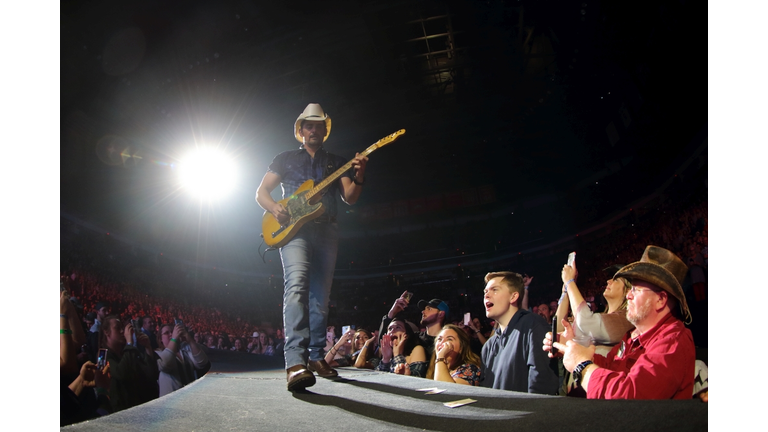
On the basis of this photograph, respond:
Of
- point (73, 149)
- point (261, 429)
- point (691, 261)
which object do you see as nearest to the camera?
point (261, 429)

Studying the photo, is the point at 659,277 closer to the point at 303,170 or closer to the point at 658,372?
the point at 658,372

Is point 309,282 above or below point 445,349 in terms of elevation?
above

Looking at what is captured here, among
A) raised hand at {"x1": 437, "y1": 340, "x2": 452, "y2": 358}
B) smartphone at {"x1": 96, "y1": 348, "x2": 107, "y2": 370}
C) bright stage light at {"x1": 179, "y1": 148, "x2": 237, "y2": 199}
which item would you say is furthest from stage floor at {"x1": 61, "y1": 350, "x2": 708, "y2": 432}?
bright stage light at {"x1": 179, "y1": 148, "x2": 237, "y2": 199}

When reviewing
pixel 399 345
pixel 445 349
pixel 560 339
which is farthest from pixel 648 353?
pixel 399 345

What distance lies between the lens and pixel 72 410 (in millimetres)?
2512

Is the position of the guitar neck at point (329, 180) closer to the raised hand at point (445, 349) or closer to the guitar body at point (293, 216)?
the guitar body at point (293, 216)

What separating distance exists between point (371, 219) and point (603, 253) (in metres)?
2.21

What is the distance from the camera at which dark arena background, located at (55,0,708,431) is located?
3.13m

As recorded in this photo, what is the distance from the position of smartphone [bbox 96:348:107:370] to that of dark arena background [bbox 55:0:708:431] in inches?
36.1

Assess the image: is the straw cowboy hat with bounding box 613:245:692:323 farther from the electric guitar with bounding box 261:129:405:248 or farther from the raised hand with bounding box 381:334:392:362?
the raised hand with bounding box 381:334:392:362

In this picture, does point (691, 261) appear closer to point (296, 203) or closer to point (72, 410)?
point (296, 203)

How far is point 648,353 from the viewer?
1.42 meters

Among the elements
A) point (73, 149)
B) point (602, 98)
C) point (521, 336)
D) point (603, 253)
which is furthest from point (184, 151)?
point (603, 253)

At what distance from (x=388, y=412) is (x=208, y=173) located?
337 centimetres
